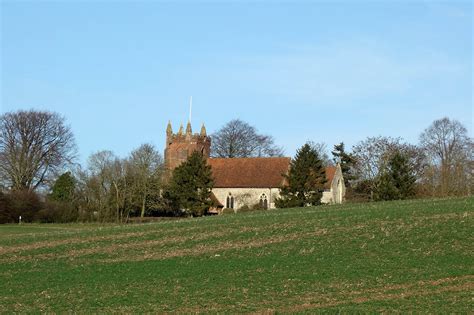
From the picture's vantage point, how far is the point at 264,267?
24109 mm

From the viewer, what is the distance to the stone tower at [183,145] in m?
98.6

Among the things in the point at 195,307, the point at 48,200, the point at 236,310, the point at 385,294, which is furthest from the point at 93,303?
the point at 48,200

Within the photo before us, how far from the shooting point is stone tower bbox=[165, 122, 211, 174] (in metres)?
98.6

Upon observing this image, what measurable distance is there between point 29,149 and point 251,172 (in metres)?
29.0

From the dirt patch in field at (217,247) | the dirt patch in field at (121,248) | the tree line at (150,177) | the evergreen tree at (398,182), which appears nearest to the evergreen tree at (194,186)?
the tree line at (150,177)

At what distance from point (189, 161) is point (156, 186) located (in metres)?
7.34

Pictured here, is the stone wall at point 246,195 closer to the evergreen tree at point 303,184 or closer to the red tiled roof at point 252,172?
the red tiled roof at point 252,172

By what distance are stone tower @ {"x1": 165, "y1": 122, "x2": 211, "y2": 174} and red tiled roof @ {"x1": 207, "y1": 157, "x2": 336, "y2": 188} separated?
803 centimetres

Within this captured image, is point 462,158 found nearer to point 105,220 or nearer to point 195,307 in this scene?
point 105,220

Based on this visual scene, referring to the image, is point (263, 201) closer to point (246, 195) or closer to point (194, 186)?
point (246, 195)

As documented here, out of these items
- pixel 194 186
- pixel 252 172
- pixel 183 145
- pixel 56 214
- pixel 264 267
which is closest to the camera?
pixel 264 267

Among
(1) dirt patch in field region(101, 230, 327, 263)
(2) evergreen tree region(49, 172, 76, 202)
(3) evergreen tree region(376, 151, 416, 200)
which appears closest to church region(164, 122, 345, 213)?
(2) evergreen tree region(49, 172, 76, 202)

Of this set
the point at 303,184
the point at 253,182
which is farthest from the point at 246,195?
the point at 303,184

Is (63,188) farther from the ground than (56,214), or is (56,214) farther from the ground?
(63,188)
